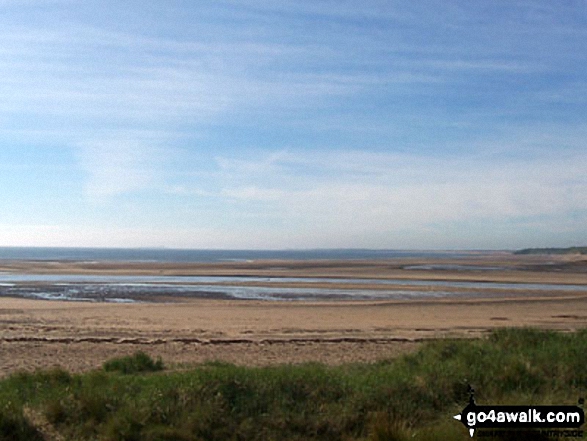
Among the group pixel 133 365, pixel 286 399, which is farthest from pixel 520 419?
pixel 133 365

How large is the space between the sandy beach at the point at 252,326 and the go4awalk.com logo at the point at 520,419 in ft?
20.2

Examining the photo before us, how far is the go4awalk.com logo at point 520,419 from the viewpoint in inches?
282

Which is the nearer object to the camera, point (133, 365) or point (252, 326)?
point (133, 365)

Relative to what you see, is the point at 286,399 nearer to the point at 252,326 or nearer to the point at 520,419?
the point at 520,419

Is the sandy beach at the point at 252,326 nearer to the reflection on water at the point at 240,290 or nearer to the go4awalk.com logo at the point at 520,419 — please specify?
the reflection on water at the point at 240,290

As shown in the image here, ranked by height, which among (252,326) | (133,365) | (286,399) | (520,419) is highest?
(520,419)

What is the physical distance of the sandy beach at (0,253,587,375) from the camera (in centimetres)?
1560

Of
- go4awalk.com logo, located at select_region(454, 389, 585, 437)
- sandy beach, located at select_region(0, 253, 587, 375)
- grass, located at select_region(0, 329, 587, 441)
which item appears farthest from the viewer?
sandy beach, located at select_region(0, 253, 587, 375)

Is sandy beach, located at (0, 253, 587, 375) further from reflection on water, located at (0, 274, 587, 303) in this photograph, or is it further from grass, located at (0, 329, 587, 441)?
grass, located at (0, 329, 587, 441)

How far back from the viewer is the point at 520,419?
7160 mm

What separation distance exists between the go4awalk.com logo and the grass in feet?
0.66

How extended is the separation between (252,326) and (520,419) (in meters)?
15.3

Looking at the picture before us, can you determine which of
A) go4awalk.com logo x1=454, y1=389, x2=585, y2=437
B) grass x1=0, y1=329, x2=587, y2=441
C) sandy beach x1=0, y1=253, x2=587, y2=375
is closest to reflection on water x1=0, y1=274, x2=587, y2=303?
sandy beach x1=0, y1=253, x2=587, y2=375

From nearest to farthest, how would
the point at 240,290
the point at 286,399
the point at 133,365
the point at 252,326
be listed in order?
the point at 286,399 → the point at 133,365 → the point at 252,326 → the point at 240,290
